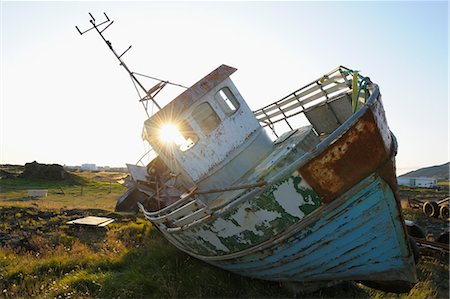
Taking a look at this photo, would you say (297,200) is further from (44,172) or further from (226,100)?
(44,172)

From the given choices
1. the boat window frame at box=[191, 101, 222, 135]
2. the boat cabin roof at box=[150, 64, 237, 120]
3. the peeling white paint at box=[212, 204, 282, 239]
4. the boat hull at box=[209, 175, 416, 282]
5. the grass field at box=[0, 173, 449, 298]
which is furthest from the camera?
the boat window frame at box=[191, 101, 222, 135]

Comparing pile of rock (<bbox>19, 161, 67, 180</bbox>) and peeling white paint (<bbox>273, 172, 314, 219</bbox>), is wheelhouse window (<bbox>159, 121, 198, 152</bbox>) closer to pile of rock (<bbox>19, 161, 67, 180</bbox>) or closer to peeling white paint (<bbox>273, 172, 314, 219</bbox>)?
peeling white paint (<bbox>273, 172, 314, 219</bbox>)

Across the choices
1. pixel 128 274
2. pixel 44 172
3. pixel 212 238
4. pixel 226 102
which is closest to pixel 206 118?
pixel 226 102

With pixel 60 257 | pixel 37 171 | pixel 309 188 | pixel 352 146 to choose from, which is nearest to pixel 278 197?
pixel 309 188

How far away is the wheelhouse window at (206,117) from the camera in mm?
6533

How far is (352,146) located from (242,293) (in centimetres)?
324

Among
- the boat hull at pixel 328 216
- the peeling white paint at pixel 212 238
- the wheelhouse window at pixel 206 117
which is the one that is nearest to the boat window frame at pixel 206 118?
the wheelhouse window at pixel 206 117

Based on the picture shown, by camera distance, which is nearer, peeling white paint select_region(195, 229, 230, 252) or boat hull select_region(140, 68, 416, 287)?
boat hull select_region(140, 68, 416, 287)

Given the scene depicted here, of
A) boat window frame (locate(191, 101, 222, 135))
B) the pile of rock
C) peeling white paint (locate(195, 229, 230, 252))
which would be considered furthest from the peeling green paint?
the pile of rock

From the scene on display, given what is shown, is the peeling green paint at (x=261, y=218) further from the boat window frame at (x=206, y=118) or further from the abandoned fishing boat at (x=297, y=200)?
the boat window frame at (x=206, y=118)

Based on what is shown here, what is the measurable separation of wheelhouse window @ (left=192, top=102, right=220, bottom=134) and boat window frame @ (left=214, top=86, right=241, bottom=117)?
0.81 ft

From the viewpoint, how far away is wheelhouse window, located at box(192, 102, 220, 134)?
6.53 meters

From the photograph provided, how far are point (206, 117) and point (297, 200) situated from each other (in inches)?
118

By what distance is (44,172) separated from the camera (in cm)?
3625
